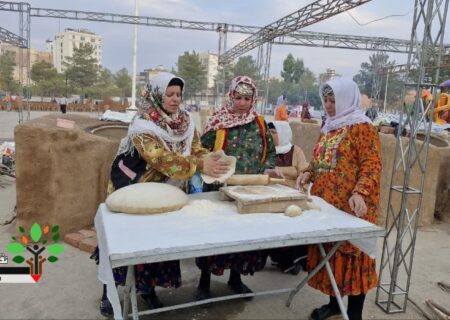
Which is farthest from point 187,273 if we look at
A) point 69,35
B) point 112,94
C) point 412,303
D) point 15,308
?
point 69,35

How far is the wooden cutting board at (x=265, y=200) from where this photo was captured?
6.57 ft

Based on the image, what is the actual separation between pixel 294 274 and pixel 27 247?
2573mm

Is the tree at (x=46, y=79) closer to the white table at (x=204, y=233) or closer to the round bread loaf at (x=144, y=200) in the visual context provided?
the round bread loaf at (x=144, y=200)

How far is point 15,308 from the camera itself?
104 inches

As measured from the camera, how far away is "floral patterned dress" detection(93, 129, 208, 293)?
222 centimetres

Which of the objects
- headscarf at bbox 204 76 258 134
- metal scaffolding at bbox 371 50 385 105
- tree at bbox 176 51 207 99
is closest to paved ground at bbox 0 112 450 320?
headscarf at bbox 204 76 258 134

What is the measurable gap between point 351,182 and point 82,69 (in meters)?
41.6

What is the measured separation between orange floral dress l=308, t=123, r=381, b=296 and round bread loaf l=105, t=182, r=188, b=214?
0.96 metres

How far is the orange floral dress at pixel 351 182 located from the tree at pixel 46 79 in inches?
1616

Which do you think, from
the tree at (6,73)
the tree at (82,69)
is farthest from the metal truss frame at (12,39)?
the tree at (6,73)

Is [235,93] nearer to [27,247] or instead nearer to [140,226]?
[140,226]

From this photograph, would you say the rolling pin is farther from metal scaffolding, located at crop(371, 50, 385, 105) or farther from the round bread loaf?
metal scaffolding, located at crop(371, 50, 385, 105)

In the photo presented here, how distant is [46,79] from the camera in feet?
131

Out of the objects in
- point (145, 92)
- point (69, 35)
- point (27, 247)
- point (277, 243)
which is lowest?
point (27, 247)
